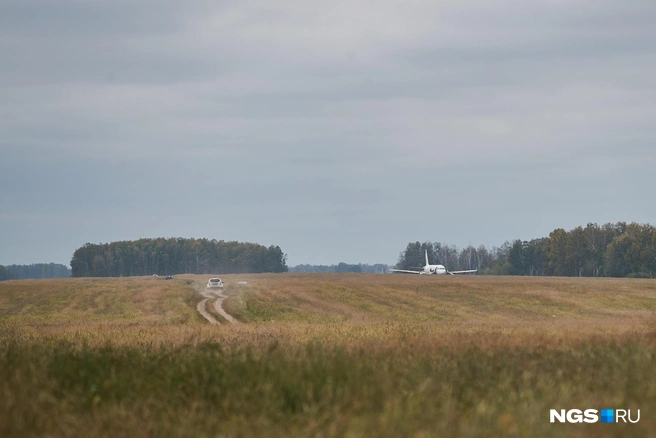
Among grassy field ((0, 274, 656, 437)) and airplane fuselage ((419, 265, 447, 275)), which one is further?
airplane fuselage ((419, 265, 447, 275))

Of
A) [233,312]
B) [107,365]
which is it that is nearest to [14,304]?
[233,312]

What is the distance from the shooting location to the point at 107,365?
13.4m

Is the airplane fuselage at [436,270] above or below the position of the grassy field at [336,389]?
above

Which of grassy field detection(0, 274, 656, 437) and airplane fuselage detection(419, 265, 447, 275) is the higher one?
airplane fuselage detection(419, 265, 447, 275)

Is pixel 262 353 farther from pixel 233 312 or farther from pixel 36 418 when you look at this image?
pixel 233 312

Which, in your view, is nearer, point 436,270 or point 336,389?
point 336,389

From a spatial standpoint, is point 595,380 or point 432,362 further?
point 432,362

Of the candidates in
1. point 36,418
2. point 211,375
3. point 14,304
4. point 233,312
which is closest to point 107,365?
point 211,375

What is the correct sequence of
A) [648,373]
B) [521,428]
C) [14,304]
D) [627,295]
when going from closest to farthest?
[521,428]
[648,373]
[14,304]
[627,295]

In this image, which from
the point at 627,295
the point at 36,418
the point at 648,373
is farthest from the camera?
the point at 627,295

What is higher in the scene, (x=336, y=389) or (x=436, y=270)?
(x=436, y=270)

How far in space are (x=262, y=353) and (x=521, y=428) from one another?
6875 millimetres

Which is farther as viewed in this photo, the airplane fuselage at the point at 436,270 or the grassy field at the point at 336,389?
the airplane fuselage at the point at 436,270

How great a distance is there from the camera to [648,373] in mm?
12195
